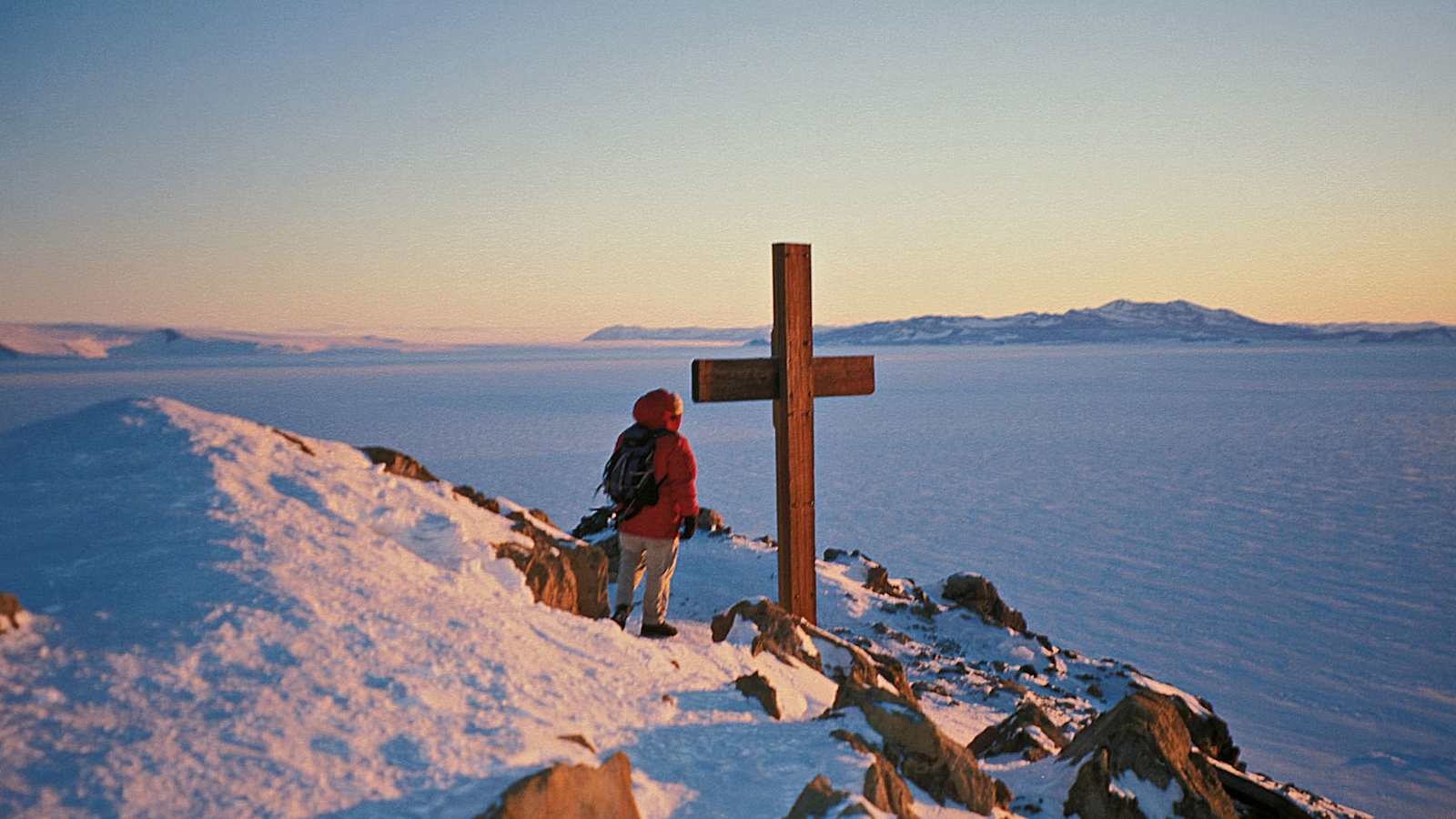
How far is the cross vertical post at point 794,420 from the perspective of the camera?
247 inches

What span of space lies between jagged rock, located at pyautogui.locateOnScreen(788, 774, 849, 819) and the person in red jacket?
2725 millimetres

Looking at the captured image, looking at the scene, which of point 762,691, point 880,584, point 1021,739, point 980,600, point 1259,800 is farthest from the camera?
point 880,584

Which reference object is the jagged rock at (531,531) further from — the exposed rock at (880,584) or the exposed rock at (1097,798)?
the exposed rock at (880,584)

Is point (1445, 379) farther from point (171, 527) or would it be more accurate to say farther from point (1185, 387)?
point (171, 527)

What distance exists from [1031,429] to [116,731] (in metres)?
38.0

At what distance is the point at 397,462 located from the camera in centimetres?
617

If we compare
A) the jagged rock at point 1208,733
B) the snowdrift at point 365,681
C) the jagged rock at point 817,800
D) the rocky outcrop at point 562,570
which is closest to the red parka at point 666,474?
the rocky outcrop at point 562,570

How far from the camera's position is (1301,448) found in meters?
29.7

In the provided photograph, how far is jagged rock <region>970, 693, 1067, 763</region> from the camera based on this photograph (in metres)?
5.30

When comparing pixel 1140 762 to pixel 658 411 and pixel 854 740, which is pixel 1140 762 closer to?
pixel 854 740

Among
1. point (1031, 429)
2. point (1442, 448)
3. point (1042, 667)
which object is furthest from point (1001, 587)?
point (1031, 429)

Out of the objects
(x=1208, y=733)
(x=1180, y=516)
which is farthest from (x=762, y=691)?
(x=1180, y=516)

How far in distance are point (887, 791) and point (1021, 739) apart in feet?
7.38

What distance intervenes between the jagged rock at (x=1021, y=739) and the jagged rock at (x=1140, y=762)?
53 cm
